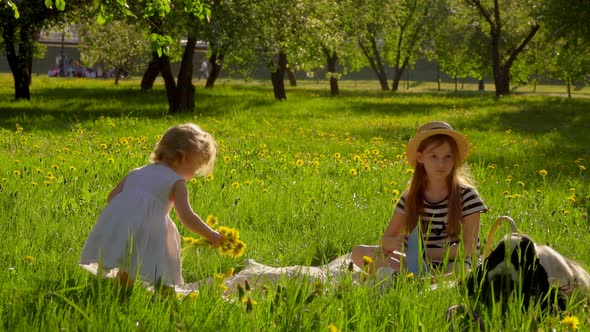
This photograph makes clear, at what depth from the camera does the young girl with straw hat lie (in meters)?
5.23

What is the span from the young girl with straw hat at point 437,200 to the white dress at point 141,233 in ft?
3.84

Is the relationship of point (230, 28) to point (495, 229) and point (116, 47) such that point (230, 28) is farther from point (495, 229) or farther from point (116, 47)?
point (116, 47)

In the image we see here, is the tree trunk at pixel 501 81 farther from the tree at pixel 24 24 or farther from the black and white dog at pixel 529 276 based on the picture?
the black and white dog at pixel 529 276

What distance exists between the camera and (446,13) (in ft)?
175

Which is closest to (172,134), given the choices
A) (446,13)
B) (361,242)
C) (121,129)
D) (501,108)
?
(361,242)

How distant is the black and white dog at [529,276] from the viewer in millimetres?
3639

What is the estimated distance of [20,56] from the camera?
2323cm

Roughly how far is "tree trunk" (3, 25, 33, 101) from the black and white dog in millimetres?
19732

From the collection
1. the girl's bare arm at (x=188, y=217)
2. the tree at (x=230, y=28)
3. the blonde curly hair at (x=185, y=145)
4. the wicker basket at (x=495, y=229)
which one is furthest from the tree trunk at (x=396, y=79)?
the wicker basket at (x=495, y=229)

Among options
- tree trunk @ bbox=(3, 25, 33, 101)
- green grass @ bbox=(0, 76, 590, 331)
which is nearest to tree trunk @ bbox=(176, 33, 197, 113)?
green grass @ bbox=(0, 76, 590, 331)

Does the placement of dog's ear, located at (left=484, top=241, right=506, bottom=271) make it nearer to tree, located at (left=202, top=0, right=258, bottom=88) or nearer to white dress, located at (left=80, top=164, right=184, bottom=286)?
white dress, located at (left=80, top=164, right=184, bottom=286)

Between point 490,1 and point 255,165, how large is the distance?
37566 mm

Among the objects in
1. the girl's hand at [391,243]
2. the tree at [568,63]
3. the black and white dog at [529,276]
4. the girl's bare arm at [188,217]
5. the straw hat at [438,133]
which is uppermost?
the tree at [568,63]

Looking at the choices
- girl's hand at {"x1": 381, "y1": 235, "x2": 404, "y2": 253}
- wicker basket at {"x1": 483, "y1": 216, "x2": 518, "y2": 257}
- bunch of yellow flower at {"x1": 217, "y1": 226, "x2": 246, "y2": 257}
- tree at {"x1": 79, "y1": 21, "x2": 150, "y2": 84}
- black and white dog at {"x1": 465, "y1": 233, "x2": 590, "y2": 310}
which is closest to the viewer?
black and white dog at {"x1": 465, "y1": 233, "x2": 590, "y2": 310}
